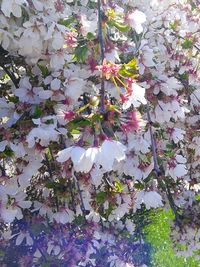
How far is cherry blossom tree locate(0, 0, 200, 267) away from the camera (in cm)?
129

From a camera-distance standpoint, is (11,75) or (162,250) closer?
(11,75)

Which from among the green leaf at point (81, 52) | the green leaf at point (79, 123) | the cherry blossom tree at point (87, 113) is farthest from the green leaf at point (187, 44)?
the green leaf at point (79, 123)

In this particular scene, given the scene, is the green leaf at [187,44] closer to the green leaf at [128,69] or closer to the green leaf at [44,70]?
the green leaf at [44,70]

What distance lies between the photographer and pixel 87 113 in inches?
63.1

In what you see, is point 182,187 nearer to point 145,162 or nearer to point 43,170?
point 43,170

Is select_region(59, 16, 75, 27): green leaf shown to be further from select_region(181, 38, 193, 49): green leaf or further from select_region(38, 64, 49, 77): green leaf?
select_region(181, 38, 193, 49): green leaf

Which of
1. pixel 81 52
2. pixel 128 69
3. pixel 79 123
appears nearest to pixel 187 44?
pixel 81 52

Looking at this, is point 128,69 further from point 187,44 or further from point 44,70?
point 187,44

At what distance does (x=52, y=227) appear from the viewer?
2.11 m

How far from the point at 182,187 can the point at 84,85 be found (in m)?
1.29

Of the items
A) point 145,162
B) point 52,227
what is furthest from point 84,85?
point 52,227

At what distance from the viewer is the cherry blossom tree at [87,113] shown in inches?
50.7

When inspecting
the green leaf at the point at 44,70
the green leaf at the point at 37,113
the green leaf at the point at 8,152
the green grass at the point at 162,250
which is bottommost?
the green grass at the point at 162,250

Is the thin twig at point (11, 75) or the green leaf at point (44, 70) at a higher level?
the green leaf at point (44, 70)
